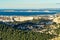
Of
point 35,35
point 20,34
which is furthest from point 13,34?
point 35,35

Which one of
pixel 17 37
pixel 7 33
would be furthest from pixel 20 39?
pixel 7 33

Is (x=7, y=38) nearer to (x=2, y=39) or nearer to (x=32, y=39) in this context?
(x=2, y=39)

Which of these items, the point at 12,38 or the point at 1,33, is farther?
the point at 1,33

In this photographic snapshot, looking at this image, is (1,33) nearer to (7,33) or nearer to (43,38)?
(7,33)

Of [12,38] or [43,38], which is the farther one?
[43,38]

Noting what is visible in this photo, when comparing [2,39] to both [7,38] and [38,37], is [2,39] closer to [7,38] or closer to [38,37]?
[7,38]

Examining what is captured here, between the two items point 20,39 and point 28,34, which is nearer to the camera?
point 20,39

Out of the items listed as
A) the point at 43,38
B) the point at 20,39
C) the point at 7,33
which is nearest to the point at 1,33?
the point at 7,33
